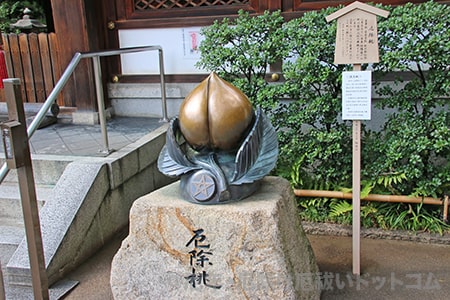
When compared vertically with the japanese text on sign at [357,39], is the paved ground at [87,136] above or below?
below

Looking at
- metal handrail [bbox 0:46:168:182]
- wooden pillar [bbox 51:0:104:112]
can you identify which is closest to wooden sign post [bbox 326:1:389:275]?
metal handrail [bbox 0:46:168:182]

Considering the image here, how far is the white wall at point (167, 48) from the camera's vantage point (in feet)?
19.5

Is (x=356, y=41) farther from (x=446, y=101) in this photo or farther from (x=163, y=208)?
(x=163, y=208)

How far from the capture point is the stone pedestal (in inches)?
104

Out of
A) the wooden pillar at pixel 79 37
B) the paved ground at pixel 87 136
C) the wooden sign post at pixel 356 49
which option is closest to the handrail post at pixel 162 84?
the paved ground at pixel 87 136

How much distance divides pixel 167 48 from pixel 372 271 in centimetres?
394

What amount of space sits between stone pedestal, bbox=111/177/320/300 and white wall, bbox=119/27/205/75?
3.32 meters

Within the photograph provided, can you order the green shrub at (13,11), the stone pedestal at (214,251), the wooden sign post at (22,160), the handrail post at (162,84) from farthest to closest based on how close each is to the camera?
1. the green shrub at (13,11)
2. the handrail post at (162,84)
3. the stone pedestal at (214,251)
4. the wooden sign post at (22,160)

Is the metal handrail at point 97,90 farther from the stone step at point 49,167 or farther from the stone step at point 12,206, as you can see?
the stone step at point 12,206

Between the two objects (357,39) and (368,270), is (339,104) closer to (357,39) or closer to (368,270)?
(357,39)

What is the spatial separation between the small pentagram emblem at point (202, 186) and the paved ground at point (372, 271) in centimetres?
126

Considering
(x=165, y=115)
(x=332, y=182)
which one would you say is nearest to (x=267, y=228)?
(x=332, y=182)

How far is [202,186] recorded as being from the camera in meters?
2.77

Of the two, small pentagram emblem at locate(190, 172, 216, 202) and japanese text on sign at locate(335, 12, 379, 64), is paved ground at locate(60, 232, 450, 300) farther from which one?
japanese text on sign at locate(335, 12, 379, 64)
